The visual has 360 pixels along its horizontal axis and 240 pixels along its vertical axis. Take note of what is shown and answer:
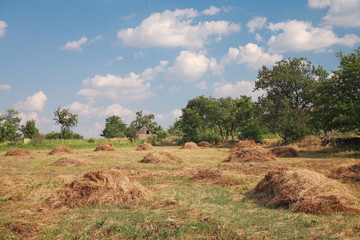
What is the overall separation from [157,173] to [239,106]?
33027 millimetres

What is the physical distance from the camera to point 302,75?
3650cm

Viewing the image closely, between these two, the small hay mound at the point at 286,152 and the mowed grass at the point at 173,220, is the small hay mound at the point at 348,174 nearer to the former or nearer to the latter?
the mowed grass at the point at 173,220

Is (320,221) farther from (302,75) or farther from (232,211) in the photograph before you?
(302,75)

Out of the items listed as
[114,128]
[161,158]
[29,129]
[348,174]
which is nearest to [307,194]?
[348,174]

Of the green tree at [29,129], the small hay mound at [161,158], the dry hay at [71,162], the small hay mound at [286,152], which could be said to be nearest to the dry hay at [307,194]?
the small hay mound at [161,158]

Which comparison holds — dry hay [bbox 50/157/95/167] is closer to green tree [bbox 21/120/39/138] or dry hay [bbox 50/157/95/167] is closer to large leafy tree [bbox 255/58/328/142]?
large leafy tree [bbox 255/58/328/142]

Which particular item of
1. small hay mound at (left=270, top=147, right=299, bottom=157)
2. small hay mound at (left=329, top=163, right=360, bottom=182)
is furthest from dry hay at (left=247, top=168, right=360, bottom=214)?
small hay mound at (left=270, top=147, right=299, bottom=157)

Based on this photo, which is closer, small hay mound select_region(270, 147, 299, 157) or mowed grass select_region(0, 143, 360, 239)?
mowed grass select_region(0, 143, 360, 239)

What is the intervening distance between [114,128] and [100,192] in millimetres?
66914

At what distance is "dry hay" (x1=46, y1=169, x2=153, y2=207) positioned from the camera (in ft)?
24.1

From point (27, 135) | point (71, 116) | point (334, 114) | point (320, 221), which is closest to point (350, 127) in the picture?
point (334, 114)

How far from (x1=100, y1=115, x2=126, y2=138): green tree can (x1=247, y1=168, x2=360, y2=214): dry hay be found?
2492 inches

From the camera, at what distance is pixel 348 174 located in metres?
9.88

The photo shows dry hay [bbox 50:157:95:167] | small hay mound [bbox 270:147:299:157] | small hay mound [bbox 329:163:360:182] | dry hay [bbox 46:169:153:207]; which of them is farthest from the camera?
small hay mound [bbox 270:147:299:157]
